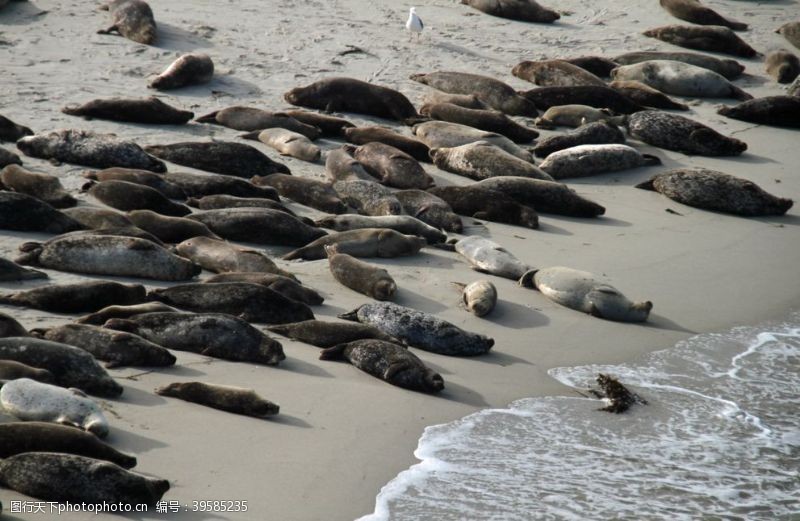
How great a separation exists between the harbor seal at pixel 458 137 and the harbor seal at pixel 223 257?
3910 mm

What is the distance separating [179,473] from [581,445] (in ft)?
7.56

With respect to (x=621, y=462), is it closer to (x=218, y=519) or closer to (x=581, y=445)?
(x=581, y=445)

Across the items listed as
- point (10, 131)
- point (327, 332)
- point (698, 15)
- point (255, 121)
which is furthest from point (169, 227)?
point (698, 15)

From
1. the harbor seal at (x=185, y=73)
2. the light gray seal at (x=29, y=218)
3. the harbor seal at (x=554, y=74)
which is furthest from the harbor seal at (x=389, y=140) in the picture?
the light gray seal at (x=29, y=218)

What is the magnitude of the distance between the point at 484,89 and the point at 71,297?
744 centimetres

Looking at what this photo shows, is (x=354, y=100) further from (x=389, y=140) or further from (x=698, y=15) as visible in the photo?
(x=698, y=15)

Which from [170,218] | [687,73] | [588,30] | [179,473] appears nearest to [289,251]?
[170,218]

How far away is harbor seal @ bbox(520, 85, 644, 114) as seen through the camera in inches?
560

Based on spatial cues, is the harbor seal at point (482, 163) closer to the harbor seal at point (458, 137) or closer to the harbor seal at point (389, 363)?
the harbor seal at point (458, 137)

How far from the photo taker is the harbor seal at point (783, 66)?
16031mm

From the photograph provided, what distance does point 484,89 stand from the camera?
14047mm

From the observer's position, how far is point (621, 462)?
6.65 m

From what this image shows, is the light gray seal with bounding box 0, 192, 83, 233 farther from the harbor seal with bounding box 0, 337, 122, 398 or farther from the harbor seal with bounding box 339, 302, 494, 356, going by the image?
the harbor seal with bounding box 0, 337, 122, 398

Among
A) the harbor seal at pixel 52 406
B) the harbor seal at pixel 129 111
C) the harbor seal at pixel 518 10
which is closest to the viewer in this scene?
the harbor seal at pixel 52 406
